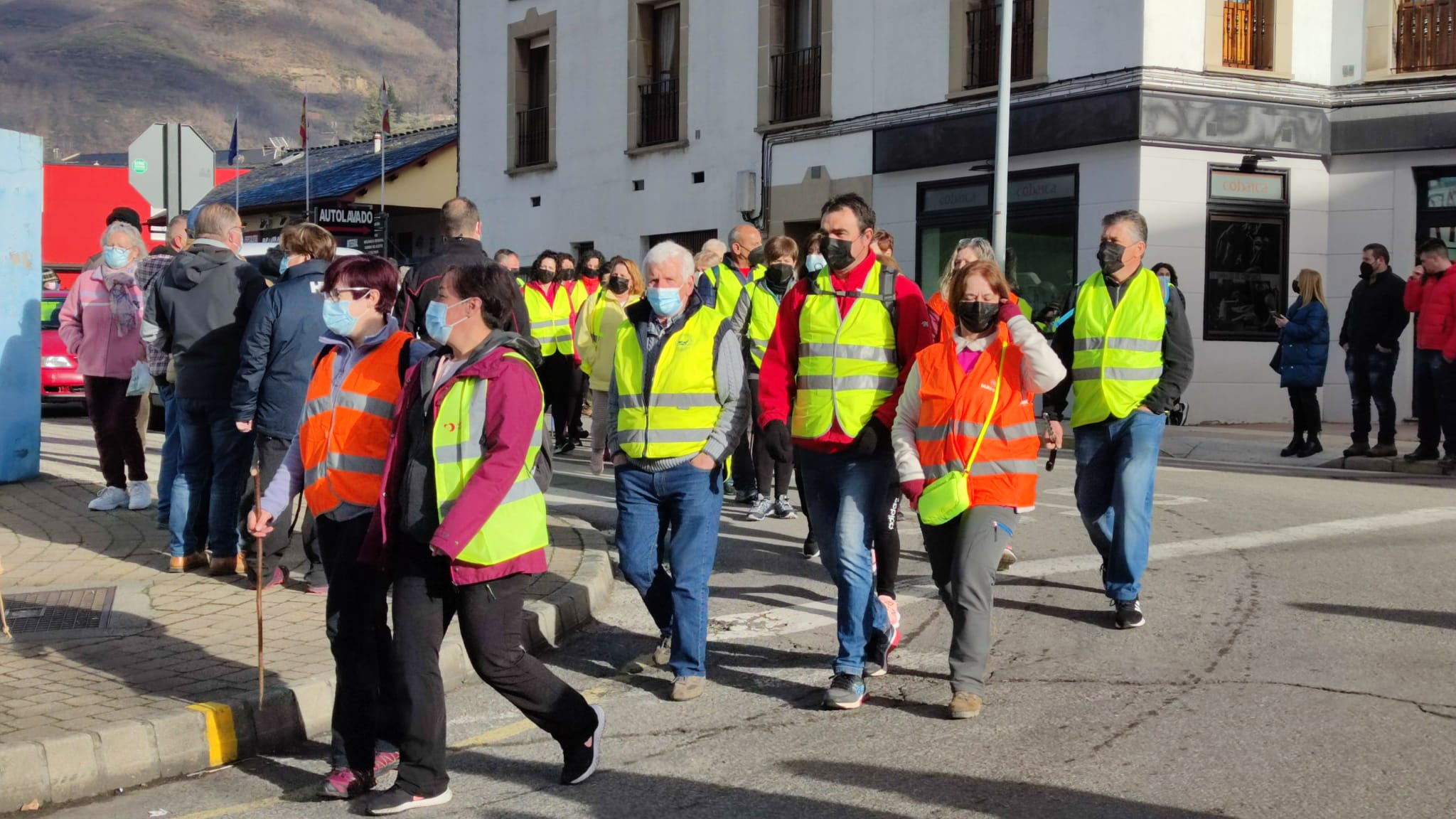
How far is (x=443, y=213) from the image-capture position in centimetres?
799

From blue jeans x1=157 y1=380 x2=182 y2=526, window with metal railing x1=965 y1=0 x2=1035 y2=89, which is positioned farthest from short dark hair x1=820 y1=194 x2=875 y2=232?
window with metal railing x1=965 y1=0 x2=1035 y2=89

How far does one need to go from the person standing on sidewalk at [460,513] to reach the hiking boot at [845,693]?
4.72 feet

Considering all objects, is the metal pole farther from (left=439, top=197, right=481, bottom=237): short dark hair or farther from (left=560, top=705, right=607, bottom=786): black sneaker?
(left=560, top=705, right=607, bottom=786): black sneaker

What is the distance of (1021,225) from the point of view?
20703mm

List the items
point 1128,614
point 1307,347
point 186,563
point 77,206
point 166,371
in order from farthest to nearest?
point 77,206
point 1307,347
point 166,371
point 186,563
point 1128,614

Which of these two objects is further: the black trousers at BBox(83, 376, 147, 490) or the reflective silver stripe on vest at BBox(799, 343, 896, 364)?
the black trousers at BBox(83, 376, 147, 490)

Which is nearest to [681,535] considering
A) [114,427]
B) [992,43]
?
[114,427]

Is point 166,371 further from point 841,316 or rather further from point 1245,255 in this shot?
point 1245,255

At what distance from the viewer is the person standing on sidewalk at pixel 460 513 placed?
488 cm

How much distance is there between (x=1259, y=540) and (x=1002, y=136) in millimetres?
9474

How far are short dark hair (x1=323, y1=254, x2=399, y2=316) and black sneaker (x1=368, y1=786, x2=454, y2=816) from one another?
5.14ft

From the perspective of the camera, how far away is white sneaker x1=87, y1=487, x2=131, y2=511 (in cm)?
1092

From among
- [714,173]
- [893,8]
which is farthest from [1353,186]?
[714,173]

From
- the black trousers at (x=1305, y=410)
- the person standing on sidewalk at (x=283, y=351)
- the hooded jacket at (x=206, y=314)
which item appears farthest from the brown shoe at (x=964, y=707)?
the black trousers at (x=1305, y=410)
